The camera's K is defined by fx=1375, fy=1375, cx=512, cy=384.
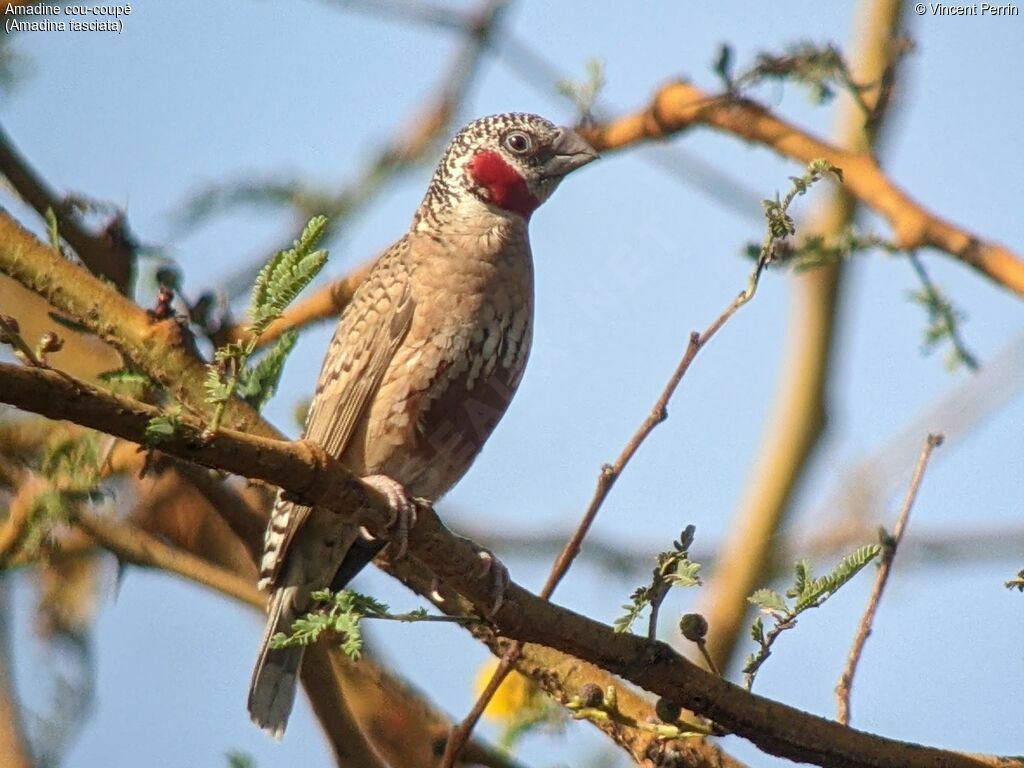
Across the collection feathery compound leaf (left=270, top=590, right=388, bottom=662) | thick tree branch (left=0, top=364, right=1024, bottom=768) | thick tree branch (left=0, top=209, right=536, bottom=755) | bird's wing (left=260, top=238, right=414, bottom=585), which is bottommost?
feathery compound leaf (left=270, top=590, right=388, bottom=662)

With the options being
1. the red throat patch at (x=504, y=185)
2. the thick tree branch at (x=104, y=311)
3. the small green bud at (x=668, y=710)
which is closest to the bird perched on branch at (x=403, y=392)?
the red throat patch at (x=504, y=185)

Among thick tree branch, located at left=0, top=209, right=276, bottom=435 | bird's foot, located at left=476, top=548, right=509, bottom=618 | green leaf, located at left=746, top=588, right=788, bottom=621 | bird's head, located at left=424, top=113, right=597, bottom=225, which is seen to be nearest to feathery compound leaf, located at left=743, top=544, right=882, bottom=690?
green leaf, located at left=746, top=588, right=788, bottom=621

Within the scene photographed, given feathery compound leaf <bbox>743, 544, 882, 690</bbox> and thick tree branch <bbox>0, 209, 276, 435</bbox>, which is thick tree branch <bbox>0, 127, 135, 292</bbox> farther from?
feathery compound leaf <bbox>743, 544, 882, 690</bbox>

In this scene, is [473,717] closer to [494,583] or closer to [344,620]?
[494,583]

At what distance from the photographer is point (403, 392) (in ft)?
16.2

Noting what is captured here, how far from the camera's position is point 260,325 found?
310 centimetres

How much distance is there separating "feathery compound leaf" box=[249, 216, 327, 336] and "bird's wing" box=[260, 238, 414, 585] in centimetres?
177

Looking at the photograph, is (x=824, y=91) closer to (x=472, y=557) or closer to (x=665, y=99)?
(x=665, y=99)

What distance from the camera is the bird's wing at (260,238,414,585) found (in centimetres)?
490

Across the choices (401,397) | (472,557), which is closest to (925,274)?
(401,397)

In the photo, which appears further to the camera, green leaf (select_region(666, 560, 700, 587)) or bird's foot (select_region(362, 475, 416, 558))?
bird's foot (select_region(362, 475, 416, 558))

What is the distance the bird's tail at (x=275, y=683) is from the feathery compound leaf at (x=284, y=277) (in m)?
2.09

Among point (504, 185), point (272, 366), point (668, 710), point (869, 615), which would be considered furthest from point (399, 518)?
point (504, 185)

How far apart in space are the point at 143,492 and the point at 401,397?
146 centimetres
